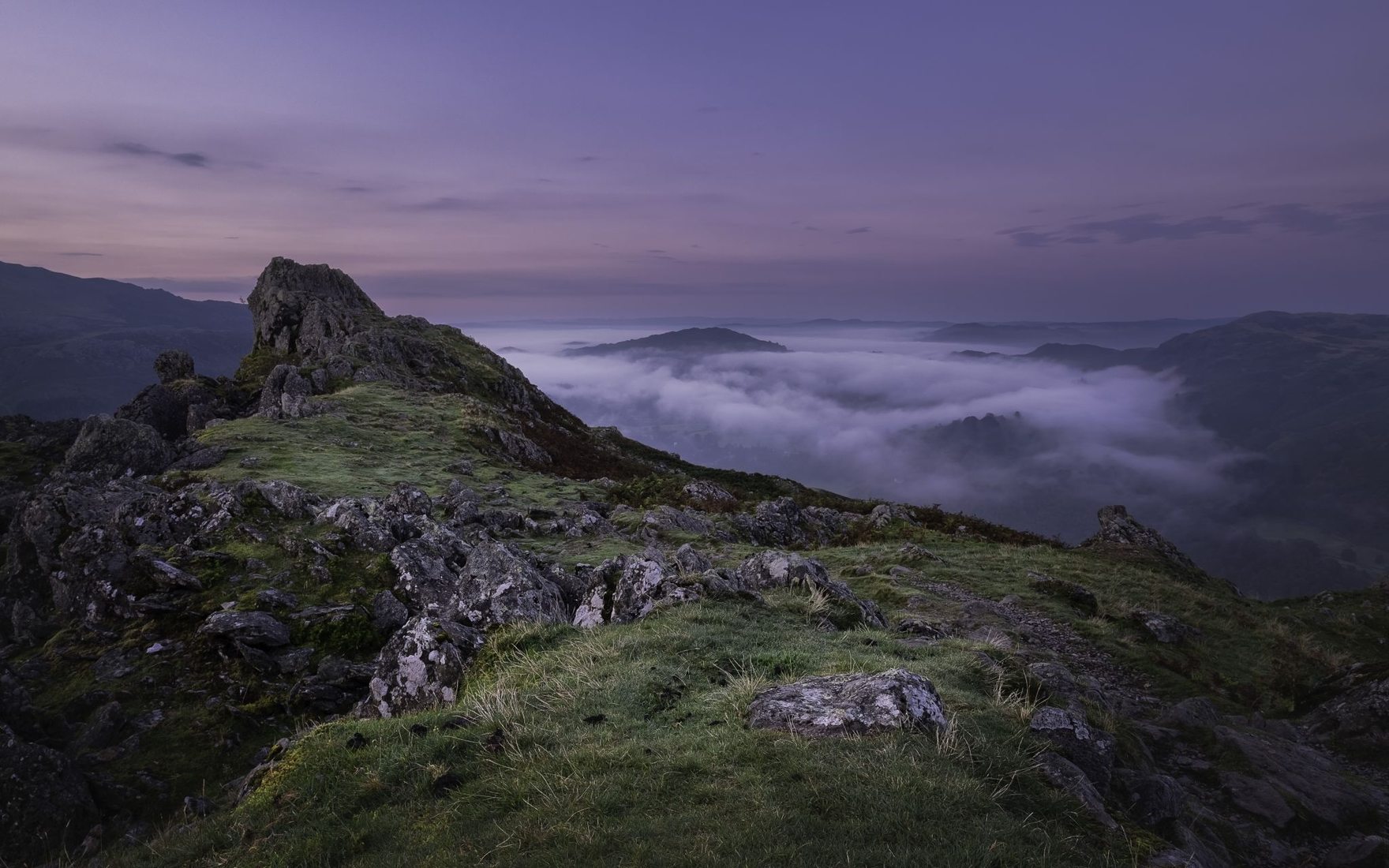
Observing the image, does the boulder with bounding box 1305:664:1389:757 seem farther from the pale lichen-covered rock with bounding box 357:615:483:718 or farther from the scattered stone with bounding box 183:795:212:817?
the scattered stone with bounding box 183:795:212:817

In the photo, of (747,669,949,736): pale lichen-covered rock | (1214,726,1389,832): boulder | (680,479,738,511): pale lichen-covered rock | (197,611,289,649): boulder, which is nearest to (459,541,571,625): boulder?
(197,611,289,649): boulder

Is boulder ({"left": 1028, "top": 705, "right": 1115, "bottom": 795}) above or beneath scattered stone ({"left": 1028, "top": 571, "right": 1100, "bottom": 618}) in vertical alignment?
above

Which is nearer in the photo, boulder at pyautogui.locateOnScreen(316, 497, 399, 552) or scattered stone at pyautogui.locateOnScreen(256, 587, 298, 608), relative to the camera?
scattered stone at pyautogui.locateOnScreen(256, 587, 298, 608)

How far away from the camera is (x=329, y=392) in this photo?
2136 inches

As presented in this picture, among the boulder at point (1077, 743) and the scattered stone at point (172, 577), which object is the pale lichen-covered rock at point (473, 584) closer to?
the scattered stone at point (172, 577)

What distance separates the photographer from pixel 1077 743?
8781mm

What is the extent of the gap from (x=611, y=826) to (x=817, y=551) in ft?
82.1

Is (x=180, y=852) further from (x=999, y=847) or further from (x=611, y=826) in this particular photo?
(x=999, y=847)

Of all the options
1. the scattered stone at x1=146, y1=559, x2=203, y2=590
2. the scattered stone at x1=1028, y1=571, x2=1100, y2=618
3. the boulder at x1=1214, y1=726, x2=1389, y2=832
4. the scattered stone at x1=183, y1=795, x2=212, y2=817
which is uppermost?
the scattered stone at x1=146, y1=559, x2=203, y2=590

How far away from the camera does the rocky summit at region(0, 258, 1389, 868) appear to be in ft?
22.0

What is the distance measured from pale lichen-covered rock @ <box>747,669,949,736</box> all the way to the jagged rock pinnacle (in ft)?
230

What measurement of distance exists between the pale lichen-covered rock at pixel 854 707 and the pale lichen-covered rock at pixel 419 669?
565 cm

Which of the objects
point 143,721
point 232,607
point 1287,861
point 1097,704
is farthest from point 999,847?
point 232,607

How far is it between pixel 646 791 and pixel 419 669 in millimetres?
6136
